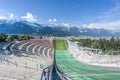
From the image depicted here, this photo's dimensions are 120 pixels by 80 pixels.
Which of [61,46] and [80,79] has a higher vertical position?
[61,46]

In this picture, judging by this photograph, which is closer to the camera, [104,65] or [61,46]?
[104,65]

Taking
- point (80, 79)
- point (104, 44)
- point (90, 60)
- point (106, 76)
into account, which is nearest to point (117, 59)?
point (90, 60)

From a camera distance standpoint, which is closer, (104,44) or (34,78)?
(34,78)

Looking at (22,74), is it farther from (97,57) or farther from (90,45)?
(90,45)

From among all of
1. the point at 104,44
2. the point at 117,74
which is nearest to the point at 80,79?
the point at 117,74

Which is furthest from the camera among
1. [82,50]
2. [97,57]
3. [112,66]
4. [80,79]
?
[82,50]

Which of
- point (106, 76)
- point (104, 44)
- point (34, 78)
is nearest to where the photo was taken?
point (34, 78)

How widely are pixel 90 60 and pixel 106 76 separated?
8.87 m

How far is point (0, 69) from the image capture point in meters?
16.8

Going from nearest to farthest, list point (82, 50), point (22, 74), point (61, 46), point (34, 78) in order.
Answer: point (34, 78)
point (22, 74)
point (82, 50)
point (61, 46)

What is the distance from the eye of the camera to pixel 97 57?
3322 centimetres

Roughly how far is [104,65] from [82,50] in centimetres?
877

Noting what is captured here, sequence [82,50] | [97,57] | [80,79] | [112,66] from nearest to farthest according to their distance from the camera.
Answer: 1. [80,79]
2. [112,66]
3. [97,57]
4. [82,50]

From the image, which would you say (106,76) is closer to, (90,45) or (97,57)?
(97,57)
